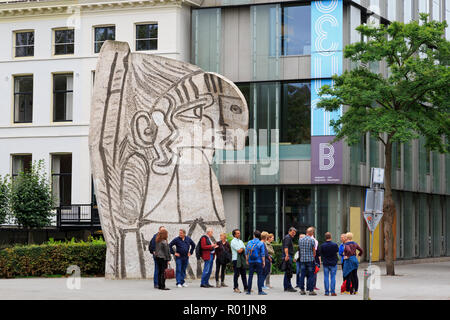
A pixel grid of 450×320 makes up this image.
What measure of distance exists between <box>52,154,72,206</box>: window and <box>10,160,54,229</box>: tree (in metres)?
4.41

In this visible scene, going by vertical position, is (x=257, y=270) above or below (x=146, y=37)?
below

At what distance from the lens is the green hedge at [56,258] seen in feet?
92.5

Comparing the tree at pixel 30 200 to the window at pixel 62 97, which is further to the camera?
the window at pixel 62 97

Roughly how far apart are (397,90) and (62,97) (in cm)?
2043

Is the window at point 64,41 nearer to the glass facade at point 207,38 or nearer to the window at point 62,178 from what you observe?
the window at point 62,178

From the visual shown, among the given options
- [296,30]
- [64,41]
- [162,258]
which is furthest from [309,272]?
[64,41]

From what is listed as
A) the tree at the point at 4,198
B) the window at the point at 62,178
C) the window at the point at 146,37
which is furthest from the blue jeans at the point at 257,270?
the window at the point at 62,178

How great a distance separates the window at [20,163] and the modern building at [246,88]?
80 mm

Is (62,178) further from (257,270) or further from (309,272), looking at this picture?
(309,272)

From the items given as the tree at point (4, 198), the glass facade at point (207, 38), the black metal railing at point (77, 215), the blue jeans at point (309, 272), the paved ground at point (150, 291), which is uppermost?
the glass facade at point (207, 38)

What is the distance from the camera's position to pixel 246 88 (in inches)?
1591

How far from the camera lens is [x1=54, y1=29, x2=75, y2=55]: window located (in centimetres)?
4378

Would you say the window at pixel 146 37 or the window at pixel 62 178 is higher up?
the window at pixel 146 37
